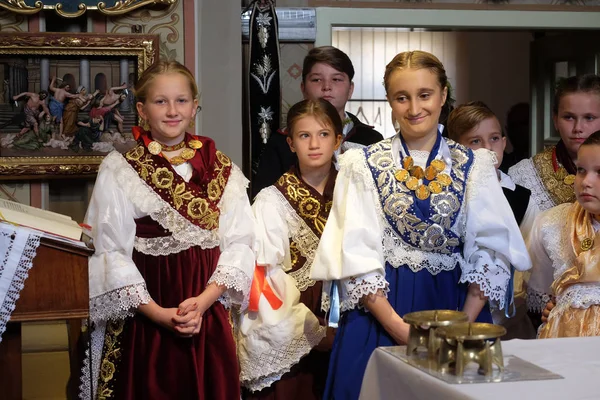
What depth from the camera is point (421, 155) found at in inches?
115

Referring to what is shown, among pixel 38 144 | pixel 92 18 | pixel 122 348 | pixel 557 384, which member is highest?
pixel 92 18

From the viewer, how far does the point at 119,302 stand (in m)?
3.00

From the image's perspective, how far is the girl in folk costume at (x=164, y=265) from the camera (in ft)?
9.98

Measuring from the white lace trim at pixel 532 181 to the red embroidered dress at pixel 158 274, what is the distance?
122cm

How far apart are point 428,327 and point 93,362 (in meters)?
1.64

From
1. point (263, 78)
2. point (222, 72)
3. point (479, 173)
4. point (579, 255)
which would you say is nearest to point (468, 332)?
point (479, 173)

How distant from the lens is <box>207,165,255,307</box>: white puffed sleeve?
3102mm

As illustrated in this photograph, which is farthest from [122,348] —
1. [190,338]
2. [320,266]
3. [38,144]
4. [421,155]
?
[38,144]

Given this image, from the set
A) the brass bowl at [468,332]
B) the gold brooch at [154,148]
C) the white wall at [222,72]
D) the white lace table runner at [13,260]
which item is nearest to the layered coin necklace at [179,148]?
the gold brooch at [154,148]

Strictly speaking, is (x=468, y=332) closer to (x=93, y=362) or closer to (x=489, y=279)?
(x=489, y=279)

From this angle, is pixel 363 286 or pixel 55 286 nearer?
pixel 55 286

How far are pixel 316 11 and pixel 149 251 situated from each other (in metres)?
2.98

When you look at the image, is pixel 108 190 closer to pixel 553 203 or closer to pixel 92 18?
pixel 92 18

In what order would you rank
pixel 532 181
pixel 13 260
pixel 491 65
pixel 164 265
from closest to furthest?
pixel 13 260
pixel 164 265
pixel 532 181
pixel 491 65
